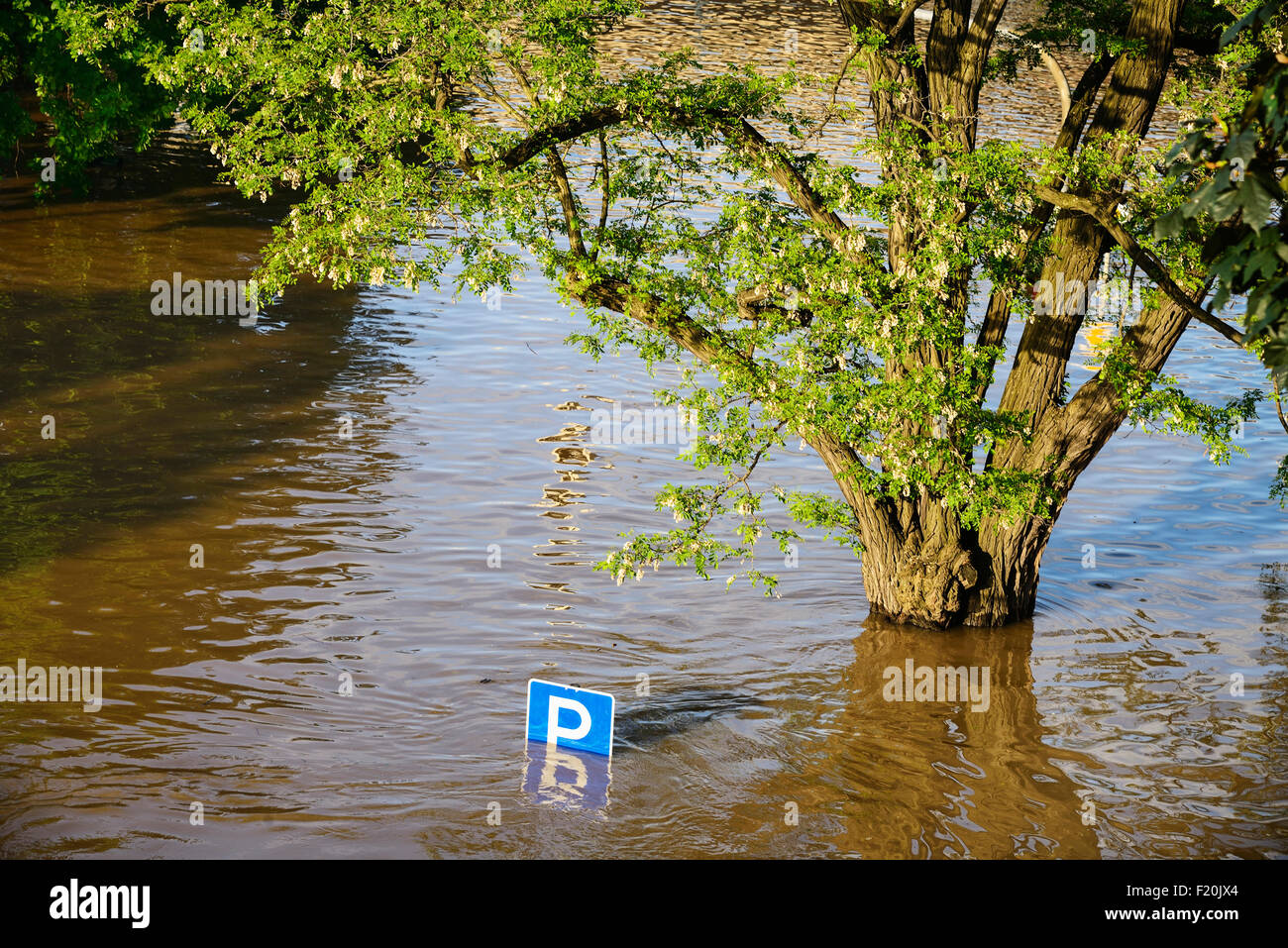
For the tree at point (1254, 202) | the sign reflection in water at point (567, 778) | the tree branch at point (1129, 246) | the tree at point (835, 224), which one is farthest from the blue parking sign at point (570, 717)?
the tree at point (1254, 202)

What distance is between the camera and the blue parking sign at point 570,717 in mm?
10071

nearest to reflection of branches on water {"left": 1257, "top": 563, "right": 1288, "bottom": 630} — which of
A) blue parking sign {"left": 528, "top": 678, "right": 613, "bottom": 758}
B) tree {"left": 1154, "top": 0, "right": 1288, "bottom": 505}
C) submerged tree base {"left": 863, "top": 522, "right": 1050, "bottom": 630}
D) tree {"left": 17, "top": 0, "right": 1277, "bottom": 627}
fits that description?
submerged tree base {"left": 863, "top": 522, "right": 1050, "bottom": 630}

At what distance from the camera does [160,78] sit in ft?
42.0

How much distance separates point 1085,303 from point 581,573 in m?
5.84

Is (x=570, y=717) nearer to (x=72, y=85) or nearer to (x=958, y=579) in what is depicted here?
(x=958, y=579)

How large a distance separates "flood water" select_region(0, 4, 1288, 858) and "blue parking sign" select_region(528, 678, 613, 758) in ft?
0.71

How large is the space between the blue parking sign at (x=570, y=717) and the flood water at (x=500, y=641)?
0.71 ft

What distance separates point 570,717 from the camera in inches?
A: 403

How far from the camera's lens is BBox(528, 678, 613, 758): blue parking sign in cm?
1007

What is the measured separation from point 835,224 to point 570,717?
4.92 metres

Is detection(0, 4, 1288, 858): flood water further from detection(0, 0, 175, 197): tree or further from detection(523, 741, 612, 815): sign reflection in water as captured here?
detection(0, 0, 175, 197): tree

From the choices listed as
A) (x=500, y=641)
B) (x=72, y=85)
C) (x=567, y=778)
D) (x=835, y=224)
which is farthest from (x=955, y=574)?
(x=72, y=85)

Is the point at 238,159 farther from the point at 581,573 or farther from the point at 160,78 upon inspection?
the point at 581,573

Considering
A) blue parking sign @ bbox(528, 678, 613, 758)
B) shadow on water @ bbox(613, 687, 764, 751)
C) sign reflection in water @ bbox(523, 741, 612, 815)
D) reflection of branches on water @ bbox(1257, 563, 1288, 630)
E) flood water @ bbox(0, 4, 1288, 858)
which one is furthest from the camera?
reflection of branches on water @ bbox(1257, 563, 1288, 630)
